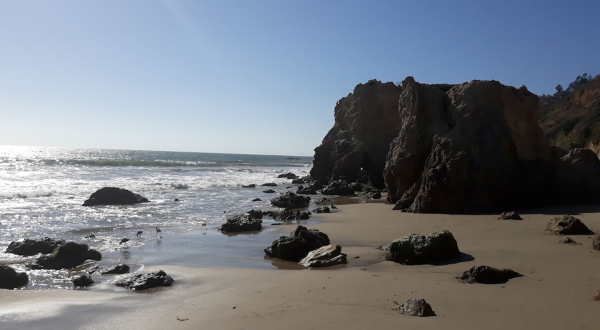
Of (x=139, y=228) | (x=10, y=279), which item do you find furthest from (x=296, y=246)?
(x=139, y=228)

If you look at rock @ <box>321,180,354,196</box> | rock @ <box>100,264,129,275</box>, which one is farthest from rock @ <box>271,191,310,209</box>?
rock @ <box>100,264,129,275</box>

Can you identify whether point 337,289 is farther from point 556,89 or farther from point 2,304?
point 556,89

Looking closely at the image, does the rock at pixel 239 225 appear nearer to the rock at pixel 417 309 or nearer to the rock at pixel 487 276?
the rock at pixel 487 276

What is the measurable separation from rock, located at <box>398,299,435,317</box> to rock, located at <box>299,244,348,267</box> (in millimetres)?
3325

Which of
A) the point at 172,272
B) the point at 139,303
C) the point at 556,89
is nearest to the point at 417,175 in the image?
the point at 172,272

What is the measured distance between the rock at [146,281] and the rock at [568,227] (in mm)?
7988

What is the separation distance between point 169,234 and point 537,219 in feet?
33.1

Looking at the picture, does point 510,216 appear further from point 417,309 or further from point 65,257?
point 65,257

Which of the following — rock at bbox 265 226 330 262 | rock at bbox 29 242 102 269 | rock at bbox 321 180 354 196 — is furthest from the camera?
rock at bbox 321 180 354 196

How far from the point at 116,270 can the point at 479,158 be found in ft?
35.1

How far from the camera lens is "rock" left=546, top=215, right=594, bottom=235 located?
9320 mm

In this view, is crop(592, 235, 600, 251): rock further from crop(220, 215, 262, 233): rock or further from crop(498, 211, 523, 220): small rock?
crop(220, 215, 262, 233): rock

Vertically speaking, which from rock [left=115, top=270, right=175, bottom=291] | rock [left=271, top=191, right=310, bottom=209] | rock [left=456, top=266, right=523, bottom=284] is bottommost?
rock [left=115, top=270, right=175, bottom=291]

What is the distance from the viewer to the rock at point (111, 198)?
20.4 meters
